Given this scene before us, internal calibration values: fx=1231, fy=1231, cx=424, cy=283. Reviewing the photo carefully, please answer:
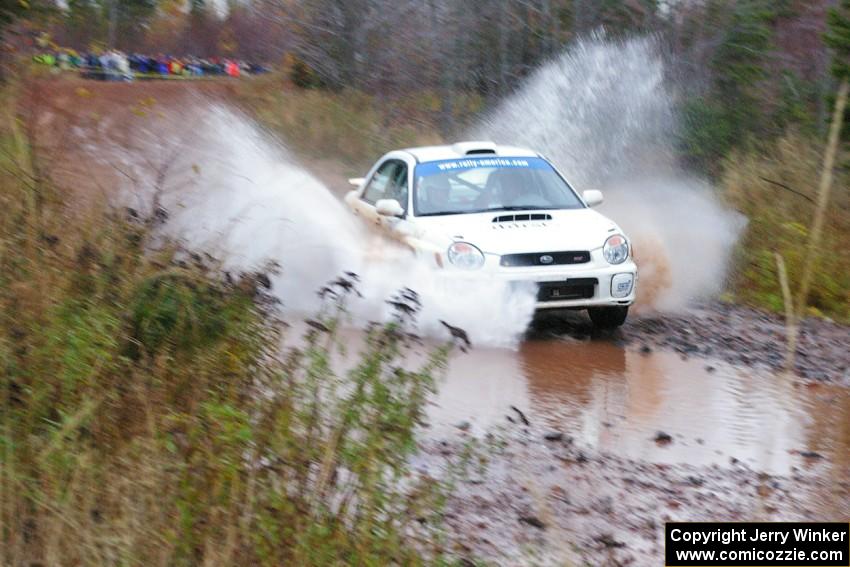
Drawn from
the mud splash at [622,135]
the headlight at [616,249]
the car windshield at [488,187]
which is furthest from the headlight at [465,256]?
the mud splash at [622,135]

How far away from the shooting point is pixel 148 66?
40188mm

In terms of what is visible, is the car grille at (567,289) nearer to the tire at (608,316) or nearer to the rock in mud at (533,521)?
the tire at (608,316)

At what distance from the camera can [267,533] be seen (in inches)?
171

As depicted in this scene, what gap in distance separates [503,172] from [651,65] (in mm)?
15144

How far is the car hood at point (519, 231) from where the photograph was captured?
1020 cm

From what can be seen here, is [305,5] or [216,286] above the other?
[305,5]

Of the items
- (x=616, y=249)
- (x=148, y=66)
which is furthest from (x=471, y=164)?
(x=148, y=66)

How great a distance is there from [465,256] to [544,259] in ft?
2.15

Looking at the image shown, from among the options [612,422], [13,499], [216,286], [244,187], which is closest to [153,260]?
[216,286]

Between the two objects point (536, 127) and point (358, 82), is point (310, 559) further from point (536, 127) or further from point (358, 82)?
point (358, 82)

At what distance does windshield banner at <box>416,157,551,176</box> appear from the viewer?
11547mm

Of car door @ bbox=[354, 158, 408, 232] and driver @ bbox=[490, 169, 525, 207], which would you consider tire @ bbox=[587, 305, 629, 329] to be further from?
car door @ bbox=[354, 158, 408, 232]

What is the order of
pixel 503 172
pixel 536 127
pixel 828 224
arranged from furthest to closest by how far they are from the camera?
pixel 536 127 < pixel 828 224 < pixel 503 172

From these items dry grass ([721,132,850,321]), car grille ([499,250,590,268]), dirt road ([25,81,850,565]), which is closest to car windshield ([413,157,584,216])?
car grille ([499,250,590,268])
